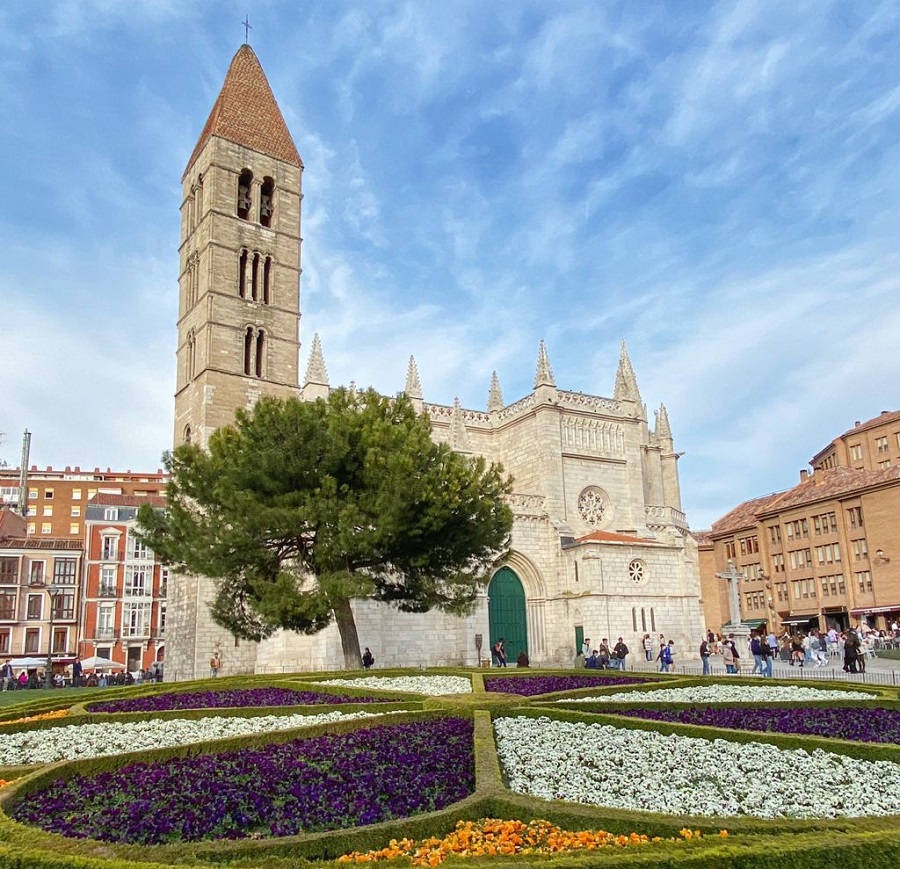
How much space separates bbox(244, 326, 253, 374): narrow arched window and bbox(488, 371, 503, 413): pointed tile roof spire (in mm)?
13900

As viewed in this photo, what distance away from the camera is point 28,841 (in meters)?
4.35

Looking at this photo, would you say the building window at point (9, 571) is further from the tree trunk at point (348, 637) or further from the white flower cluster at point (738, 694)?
the white flower cluster at point (738, 694)

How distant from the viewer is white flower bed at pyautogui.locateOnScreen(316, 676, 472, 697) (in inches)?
591

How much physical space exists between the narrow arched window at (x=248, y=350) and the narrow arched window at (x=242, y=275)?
5.29ft

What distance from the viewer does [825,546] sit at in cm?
5034

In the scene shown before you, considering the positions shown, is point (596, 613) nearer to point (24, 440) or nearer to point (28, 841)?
point (28, 841)

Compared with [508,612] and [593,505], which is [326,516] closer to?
[508,612]

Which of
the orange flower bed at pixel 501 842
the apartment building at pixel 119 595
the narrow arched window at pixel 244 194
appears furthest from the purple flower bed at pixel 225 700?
the apartment building at pixel 119 595

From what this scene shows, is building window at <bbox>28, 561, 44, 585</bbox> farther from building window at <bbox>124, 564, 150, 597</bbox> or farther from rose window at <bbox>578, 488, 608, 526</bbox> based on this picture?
rose window at <bbox>578, 488, 608, 526</bbox>

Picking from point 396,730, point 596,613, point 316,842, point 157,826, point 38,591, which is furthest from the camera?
point 38,591

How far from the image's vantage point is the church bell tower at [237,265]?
33.3 meters

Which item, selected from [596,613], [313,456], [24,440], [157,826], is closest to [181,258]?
[313,456]

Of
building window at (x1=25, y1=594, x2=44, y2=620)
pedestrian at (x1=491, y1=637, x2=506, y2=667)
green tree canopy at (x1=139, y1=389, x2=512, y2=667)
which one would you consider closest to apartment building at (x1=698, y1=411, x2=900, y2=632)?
pedestrian at (x1=491, y1=637, x2=506, y2=667)

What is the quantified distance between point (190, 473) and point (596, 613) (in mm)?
19108
